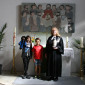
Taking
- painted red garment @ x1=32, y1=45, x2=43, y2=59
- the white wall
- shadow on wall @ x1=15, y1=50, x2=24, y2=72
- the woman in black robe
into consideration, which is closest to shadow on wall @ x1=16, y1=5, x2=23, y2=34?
the white wall

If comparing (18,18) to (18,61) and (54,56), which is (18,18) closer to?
(18,61)

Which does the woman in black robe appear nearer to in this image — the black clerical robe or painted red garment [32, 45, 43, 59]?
the black clerical robe

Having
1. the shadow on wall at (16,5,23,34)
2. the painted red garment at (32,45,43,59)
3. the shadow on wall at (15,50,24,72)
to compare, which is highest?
the shadow on wall at (16,5,23,34)

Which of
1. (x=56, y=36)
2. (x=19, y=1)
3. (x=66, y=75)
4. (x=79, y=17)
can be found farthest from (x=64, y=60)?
(x=19, y=1)

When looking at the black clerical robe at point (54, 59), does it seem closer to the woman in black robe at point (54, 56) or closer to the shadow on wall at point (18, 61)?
the woman in black robe at point (54, 56)

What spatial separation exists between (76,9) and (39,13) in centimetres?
142

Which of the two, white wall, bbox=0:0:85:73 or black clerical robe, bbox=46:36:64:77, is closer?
black clerical robe, bbox=46:36:64:77

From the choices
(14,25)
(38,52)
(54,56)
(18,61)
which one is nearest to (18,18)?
(14,25)

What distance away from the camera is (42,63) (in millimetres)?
5473

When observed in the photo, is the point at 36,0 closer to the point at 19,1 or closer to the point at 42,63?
the point at 19,1

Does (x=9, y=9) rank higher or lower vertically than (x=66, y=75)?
higher

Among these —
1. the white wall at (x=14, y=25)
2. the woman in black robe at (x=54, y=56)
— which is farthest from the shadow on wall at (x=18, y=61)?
the woman in black robe at (x=54, y=56)

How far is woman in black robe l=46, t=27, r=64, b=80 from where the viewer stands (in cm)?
484

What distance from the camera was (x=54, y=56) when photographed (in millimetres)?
4852
